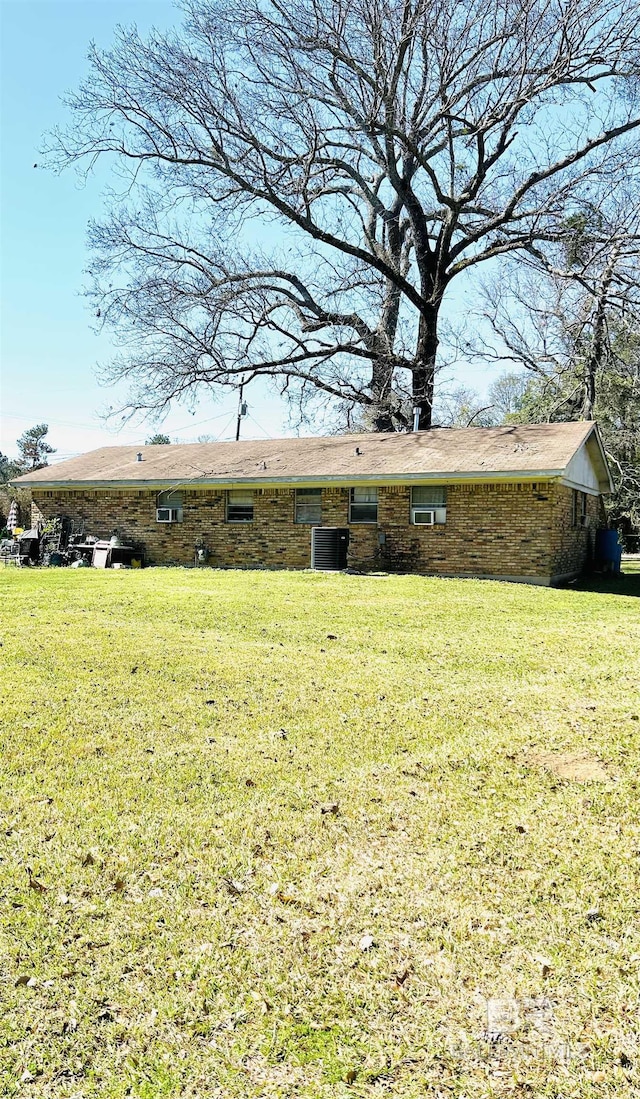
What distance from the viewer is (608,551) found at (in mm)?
19578

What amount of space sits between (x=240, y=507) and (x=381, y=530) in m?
4.07

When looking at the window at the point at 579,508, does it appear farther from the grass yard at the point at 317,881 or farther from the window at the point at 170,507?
the grass yard at the point at 317,881

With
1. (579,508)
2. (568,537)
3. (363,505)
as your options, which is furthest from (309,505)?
(579,508)

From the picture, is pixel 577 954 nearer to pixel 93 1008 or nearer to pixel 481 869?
pixel 481 869

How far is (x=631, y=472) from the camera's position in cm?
2489

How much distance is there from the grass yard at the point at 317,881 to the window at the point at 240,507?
11591mm

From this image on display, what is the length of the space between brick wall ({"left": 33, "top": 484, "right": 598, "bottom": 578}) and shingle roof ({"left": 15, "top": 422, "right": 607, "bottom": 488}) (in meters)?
0.49

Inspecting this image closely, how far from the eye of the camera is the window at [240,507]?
62.2 feet

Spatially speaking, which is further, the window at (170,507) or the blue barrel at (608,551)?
the window at (170,507)

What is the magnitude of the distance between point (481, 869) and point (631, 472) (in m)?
23.9

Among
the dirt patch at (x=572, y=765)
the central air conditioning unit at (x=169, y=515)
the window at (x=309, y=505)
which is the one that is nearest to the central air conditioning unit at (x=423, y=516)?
the window at (x=309, y=505)

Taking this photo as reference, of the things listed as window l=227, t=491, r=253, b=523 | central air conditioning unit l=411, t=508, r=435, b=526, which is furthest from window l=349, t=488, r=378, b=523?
window l=227, t=491, r=253, b=523

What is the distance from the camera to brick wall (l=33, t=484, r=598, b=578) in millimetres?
15641

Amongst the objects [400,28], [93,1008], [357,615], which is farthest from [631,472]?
[93,1008]
